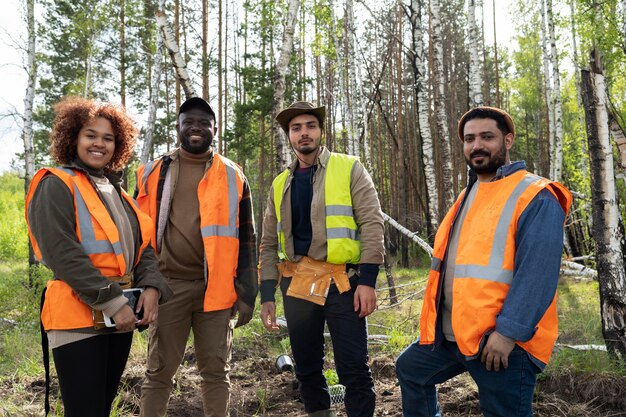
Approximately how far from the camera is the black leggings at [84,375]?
2361 millimetres

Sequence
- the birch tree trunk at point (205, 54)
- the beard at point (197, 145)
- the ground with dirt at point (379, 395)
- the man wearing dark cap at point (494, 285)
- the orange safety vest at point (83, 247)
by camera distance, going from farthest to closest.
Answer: the birch tree trunk at point (205, 54) < the ground with dirt at point (379, 395) < the beard at point (197, 145) < the orange safety vest at point (83, 247) < the man wearing dark cap at point (494, 285)

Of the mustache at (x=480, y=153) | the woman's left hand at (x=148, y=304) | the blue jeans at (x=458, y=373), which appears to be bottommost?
the blue jeans at (x=458, y=373)

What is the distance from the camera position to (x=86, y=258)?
2.39 meters

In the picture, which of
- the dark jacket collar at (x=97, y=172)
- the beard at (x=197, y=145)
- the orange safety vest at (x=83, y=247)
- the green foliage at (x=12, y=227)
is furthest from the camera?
the green foliage at (x=12, y=227)

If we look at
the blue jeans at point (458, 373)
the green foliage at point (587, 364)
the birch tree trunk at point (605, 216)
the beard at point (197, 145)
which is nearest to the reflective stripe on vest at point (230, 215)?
the beard at point (197, 145)

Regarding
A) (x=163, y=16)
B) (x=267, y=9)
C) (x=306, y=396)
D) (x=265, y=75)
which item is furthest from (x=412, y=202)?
(x=306, y=396)

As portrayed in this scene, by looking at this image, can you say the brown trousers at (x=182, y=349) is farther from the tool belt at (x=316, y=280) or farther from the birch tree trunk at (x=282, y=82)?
the birch tree trunk at (x=282, y=82)

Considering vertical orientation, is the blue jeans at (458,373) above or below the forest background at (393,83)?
below

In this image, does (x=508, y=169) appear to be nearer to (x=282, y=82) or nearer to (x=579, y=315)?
(x=282, y=82)

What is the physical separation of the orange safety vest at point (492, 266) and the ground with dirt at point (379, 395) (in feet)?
6.06

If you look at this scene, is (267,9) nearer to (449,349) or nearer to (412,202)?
(449,349)

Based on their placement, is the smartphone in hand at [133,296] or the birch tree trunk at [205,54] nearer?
the smartphone in hand at [133,296]

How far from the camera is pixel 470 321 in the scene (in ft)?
7.97

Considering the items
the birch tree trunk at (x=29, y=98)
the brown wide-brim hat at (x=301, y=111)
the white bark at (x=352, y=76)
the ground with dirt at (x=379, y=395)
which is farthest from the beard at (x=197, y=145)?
the birch tree trunk at (x=29, y=98)
